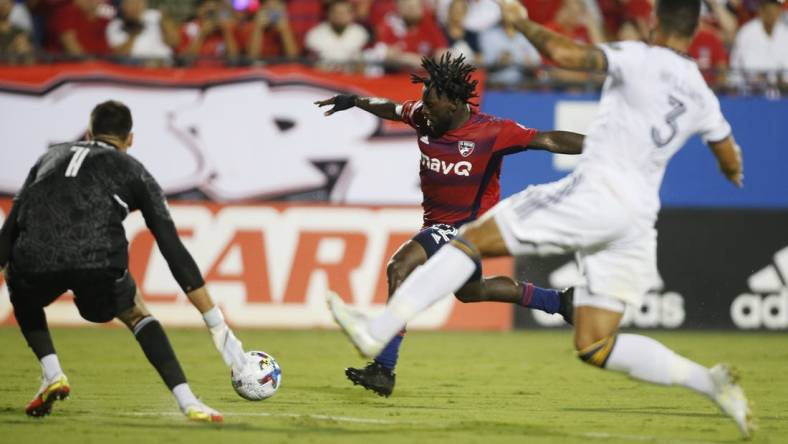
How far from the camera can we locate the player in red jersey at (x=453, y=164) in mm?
9203

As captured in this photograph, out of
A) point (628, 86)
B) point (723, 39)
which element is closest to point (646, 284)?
point (628, 86)

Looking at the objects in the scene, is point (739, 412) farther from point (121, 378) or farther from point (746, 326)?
point (746, 326)

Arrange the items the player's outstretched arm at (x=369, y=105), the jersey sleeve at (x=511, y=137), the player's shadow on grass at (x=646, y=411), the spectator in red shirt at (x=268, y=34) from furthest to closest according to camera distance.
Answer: the spectator in red shirt at (x=268, y=34) → the player's outstretched arm at (x=369, y=105) → the jersey sleeve at (x=511, y=137) → the player's shadow on grass at (x=646, y=411)

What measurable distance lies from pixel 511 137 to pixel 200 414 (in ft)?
11.1

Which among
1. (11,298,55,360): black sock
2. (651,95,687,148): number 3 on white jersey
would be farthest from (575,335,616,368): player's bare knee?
(11,298,55,360): black sock

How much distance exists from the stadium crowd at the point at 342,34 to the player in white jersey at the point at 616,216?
8.17 metres

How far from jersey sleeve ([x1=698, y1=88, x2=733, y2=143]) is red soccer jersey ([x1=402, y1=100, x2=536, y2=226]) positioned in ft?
7.65

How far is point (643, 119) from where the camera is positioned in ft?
23.2

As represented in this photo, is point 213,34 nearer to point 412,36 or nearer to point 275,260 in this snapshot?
point 412,36

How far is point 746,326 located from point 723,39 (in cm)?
388

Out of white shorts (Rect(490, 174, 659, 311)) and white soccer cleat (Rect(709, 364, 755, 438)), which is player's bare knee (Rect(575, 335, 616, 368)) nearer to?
white shorts (Rect(490, 174, 659, 311))

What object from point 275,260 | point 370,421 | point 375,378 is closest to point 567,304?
point 375,378

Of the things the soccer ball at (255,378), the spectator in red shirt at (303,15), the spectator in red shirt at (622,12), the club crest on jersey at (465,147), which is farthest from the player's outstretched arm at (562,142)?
the spectator in red shirt at (622,12)

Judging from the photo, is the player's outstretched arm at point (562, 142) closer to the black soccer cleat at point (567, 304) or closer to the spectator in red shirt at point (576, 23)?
the black soccer cleat at point (567, 304)
